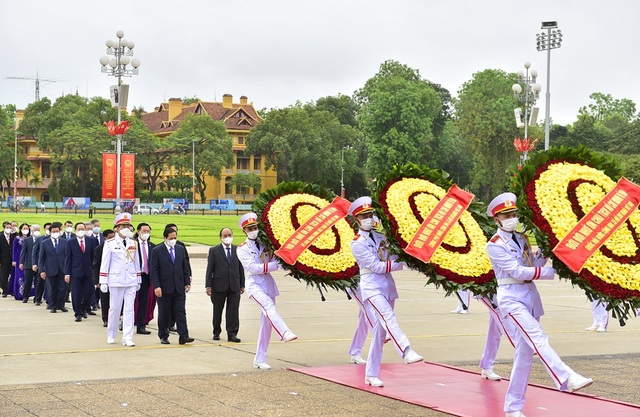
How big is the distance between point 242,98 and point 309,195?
116m

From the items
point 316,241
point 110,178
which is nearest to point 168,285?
point 316,241

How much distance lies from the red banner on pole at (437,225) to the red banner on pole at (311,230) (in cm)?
177

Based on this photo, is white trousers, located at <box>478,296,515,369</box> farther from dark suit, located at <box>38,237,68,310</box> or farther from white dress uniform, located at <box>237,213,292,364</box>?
dark suit, located at <box>38,237,68,310</box>

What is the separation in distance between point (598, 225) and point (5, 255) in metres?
17.9

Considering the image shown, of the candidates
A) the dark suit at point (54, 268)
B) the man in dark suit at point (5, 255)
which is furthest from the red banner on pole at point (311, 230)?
the man in dark suit at point (5, 255)

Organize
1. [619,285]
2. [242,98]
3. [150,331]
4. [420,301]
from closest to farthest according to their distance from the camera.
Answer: [619,285]
[150,331]
[420,301]
[242,98]

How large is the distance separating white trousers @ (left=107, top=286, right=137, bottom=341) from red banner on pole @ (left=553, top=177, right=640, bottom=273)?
7.42 m

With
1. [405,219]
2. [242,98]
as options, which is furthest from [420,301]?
[242,98]

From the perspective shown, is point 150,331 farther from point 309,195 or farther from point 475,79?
point 475,79

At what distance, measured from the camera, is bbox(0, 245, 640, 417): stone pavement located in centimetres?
998

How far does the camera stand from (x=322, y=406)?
9914 mm

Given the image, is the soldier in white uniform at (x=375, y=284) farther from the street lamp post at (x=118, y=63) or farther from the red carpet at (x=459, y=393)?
the street lamp post at (x=118, y=63)

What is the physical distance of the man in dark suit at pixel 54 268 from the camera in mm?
20125

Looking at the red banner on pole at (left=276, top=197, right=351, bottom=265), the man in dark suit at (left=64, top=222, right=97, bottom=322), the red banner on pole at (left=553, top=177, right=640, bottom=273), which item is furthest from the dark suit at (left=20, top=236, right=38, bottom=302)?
the red banner on pole at (left=553, top=177, right=640, bottom=273)
